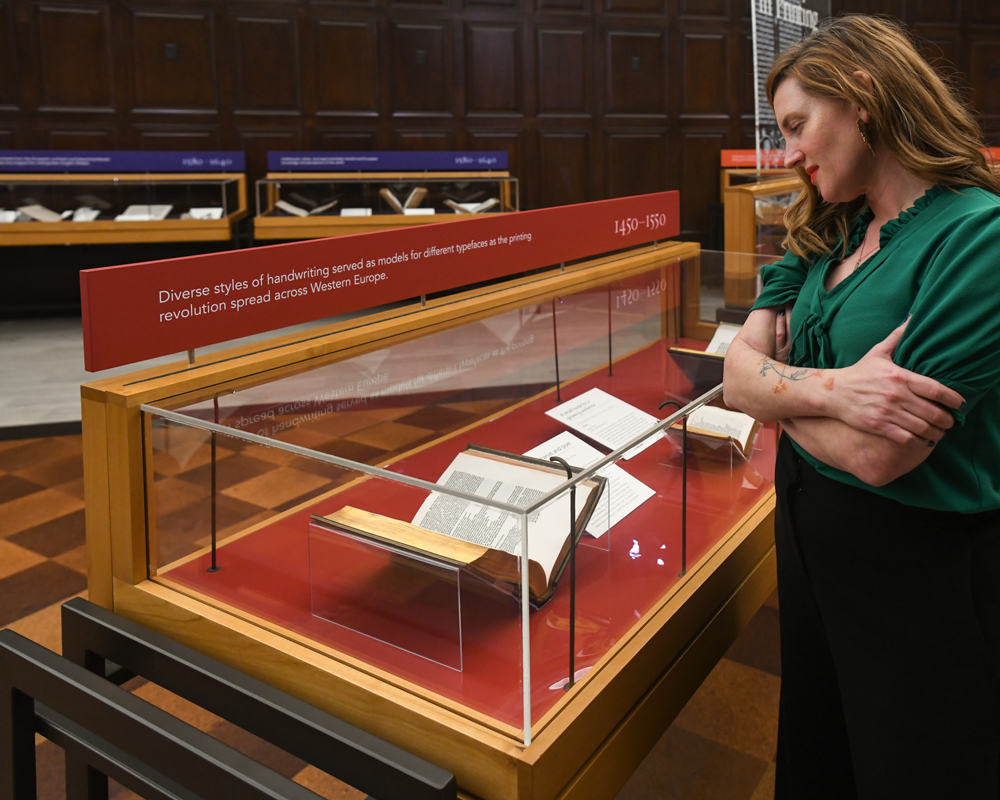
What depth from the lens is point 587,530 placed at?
4.37ft

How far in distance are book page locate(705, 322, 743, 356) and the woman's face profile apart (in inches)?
55.7

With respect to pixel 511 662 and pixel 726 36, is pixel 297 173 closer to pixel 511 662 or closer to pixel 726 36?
pixel 726 36

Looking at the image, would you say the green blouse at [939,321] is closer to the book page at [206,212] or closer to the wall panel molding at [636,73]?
the book page at [206,212]

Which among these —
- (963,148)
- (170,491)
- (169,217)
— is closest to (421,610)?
(170,491)

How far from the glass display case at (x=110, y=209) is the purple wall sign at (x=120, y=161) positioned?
1.93 ft

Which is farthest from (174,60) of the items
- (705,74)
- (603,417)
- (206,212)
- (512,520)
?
(512,520)

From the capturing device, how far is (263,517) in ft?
5.28

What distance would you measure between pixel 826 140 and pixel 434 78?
24.3ft

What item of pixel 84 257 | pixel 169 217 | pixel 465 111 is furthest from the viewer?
pixel 465 111

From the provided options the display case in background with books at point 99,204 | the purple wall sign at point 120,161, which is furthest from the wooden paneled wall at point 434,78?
the display case in background with books at point 99,204

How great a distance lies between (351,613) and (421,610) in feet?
0.43

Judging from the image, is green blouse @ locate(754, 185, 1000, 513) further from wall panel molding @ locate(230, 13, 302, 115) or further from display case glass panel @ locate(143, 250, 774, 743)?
wall panel molding @ locate(230, 13, 302, 115)

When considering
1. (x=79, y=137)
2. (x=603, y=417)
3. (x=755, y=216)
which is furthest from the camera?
Result: (x=79, y=137)

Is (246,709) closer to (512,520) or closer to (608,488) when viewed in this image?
(512,520)
